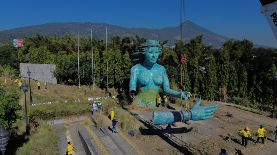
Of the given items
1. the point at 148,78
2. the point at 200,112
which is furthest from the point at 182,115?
the point at 148,78

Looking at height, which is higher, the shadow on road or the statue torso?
the statue torso

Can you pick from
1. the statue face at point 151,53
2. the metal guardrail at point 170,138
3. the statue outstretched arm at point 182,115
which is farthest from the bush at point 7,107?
the statue face at point 151,53

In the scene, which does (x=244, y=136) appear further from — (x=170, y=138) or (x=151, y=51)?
(x=151, y=51)

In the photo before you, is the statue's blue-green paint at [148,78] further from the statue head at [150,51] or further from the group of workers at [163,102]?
the group of workers at [163,102]

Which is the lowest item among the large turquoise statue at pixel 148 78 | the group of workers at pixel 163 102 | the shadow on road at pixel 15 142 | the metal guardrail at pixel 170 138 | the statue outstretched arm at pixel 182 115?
the shadow on road at pixel 15 142

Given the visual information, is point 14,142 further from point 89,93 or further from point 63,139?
point 89,93

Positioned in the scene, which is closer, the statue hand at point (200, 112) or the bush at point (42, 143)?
the statue hand at point (200, 112)

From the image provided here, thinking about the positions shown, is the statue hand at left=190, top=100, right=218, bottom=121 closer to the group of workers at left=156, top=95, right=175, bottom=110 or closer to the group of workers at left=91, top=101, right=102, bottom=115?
the group of workers at left=156, top=95, right=175, bottom=110

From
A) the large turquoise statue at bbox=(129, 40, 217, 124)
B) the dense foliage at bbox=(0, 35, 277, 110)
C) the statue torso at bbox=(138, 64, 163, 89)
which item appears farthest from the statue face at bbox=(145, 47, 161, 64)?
the dense foliage at bbox=(0, 35, 277, 110)

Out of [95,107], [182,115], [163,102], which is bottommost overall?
[95,107]

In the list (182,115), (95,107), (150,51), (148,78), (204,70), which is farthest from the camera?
(204,70)

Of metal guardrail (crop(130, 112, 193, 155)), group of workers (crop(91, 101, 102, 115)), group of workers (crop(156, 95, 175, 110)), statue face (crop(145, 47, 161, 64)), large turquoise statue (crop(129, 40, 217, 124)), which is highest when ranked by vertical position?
statue face (crop(145, 47, 161, 64))

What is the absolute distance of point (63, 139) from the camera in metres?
20.8

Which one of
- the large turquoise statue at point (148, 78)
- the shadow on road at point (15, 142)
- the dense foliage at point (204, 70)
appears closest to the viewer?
the shadow on road at point (15, 142)
